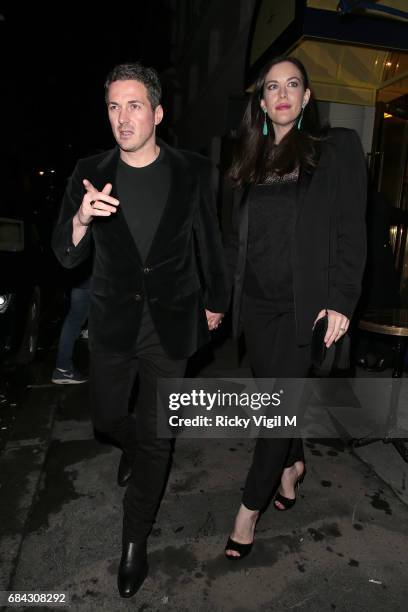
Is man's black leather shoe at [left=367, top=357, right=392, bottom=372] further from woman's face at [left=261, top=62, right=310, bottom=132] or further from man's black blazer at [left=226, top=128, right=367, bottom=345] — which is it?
woman's face at [left=261, top=62, right=310, bottom=132]

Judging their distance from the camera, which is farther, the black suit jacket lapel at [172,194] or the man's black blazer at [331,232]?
the black suit jacket lapel at [172,194]

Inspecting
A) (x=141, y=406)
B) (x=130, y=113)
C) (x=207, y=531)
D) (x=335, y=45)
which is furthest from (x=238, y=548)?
(x=335, y=45)

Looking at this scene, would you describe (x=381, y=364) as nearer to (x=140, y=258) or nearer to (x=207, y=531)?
(x=207, y=531)

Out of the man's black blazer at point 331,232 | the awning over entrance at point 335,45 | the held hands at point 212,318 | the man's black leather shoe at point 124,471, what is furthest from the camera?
the awning over entrance at point 335,45

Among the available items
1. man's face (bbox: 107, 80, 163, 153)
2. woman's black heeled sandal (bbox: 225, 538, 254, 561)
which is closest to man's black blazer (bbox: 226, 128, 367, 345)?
man's face (bbox: 107, 80, 163, 153)

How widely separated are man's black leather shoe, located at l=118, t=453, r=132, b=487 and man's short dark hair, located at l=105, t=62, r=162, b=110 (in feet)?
7.03

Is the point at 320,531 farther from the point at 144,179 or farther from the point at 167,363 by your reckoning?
the point at 144,179

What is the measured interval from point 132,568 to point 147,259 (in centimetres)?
146

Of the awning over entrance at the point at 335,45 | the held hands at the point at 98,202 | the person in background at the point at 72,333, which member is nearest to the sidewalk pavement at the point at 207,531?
the person in background at the point at 72,333

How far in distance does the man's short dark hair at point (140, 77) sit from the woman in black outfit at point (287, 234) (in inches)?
19.5

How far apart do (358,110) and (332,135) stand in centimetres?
599

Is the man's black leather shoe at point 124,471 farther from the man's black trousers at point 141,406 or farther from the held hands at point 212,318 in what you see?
the held hands at point 212,318

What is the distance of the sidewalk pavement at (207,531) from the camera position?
83.7 inches

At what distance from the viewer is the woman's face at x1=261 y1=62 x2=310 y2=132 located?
84.3 inches
